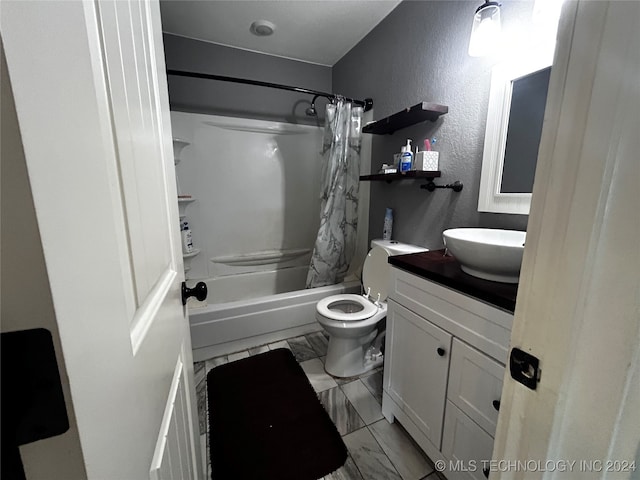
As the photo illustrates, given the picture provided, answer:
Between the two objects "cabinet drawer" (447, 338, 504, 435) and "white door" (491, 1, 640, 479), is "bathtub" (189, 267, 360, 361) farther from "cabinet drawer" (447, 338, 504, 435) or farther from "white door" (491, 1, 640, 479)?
"white door" (491, 1, 640, 479)

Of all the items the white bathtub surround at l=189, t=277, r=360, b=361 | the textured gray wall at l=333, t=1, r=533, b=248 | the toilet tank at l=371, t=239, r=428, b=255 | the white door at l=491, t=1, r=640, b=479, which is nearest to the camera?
the white door at l=491, t=1, r=640, b=479

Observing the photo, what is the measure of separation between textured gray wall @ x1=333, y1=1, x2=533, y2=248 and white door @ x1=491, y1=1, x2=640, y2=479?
0.94 metres

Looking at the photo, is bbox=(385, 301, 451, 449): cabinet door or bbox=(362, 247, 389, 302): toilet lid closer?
bbox=(385, 301, 451, 449): cabinet door

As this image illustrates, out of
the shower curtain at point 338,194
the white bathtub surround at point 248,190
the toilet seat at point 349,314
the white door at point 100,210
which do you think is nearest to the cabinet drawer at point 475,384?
the toilet seat at point 349,314

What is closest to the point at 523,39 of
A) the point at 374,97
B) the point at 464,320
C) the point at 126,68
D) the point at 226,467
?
the point at 374,97

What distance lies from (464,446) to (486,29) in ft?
5.60

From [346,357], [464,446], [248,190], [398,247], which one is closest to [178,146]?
[248,190]

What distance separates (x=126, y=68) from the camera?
0.37 meters

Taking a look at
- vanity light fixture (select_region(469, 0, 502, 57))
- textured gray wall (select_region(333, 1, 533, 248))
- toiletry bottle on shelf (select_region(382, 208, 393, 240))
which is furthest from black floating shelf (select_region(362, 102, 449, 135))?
toiletry bottle on shelf (select_region(382, 208, 393, 240))

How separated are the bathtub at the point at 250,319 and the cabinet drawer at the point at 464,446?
48.4 inches

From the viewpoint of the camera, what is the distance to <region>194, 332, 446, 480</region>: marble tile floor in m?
1.13

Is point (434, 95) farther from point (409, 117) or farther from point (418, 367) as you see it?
point (418, 367)

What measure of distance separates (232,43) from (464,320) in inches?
102

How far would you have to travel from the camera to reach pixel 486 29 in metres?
1.13
